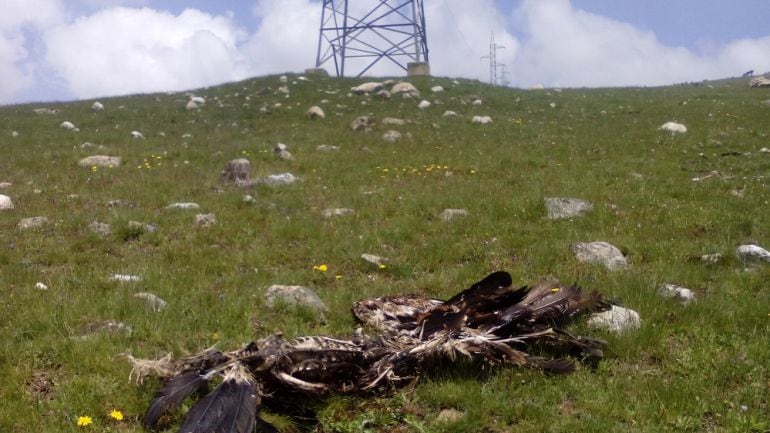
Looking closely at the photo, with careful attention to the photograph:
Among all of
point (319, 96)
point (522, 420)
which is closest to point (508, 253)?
point (522, 420)

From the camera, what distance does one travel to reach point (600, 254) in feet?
26.8

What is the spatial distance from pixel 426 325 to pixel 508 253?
3.47 metres

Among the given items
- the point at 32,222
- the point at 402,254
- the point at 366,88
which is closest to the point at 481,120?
the point at 366,88

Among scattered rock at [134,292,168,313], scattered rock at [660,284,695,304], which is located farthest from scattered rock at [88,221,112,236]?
scattered rock at [660,284,695,304]

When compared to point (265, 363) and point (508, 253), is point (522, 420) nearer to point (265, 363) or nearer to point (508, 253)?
point (265, 363)

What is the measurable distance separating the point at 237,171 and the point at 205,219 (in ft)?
11.5

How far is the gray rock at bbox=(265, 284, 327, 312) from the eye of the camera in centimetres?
643

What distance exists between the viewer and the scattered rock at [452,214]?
10242 mm

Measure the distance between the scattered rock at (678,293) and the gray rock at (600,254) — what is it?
3.09 feet

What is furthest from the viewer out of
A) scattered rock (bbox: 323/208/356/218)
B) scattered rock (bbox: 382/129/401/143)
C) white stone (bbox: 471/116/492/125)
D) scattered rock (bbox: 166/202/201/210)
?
white stone (bbox: 471/116/492/125)

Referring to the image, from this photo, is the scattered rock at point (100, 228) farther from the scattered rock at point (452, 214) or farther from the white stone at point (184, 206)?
the scattered rock at point (452, 214)

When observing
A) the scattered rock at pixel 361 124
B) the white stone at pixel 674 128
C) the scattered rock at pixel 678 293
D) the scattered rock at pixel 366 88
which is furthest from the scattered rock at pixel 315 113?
the scattered rock at pixel 678 293

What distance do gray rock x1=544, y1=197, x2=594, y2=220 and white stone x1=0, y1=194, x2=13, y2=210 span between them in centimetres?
906

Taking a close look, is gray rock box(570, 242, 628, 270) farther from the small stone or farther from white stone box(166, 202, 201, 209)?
white stone box(166, 202, 201, 209)
